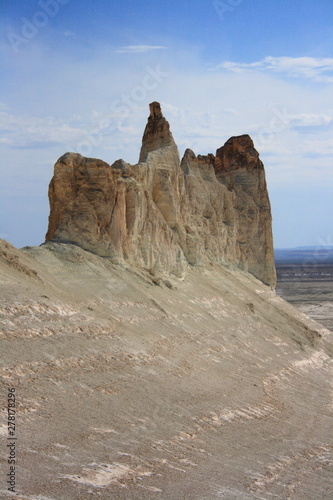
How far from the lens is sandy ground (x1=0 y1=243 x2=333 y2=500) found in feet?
42.0

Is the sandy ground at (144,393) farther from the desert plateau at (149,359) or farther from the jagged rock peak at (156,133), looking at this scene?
the jagged rock peak at (156,133)

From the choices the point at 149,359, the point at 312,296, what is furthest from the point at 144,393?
the point at 312,296

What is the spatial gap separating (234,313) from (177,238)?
4778 millimetres

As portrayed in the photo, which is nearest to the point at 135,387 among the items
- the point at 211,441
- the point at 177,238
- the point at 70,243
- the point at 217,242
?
the point at 211,441

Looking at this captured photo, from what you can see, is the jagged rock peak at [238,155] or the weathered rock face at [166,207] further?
the jagged rock peak at [238,155]

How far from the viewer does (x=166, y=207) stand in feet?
99.2

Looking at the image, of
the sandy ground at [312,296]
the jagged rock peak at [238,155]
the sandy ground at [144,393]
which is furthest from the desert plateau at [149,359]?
the sandy ground at [312,296]

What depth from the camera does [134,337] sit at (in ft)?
65.9

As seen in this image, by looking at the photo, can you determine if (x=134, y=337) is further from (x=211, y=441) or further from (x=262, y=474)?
(x=262, y=474)

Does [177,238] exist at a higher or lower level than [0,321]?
higher

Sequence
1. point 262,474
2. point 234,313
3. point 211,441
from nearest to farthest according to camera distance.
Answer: point 262,474 < point 211,441 < point 234,313

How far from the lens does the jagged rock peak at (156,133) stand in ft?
106

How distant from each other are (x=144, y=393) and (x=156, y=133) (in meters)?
18.5

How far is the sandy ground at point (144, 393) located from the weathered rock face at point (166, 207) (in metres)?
1.43
